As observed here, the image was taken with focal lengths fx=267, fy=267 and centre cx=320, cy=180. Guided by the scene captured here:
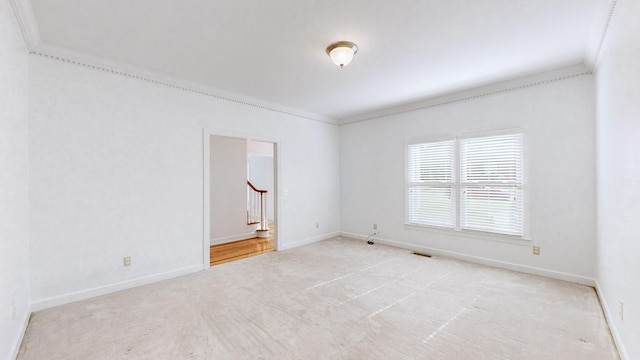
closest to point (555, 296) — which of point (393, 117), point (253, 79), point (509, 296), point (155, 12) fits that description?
point (509, 296)

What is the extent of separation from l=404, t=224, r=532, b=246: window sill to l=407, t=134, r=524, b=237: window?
58mm

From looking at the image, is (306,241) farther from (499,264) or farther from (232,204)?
(499,264)

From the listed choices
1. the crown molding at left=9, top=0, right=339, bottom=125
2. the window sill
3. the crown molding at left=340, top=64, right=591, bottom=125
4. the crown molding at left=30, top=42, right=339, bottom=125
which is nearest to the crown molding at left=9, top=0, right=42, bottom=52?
the crown molding at left=9, top=0, right=339, bottom=125

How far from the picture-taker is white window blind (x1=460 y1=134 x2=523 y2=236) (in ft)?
12.5

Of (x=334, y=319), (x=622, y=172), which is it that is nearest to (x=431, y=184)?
(x=622, y=172)

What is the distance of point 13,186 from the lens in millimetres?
2154

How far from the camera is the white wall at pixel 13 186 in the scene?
186cm

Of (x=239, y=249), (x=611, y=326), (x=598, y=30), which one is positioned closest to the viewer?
(x=611, y=326)

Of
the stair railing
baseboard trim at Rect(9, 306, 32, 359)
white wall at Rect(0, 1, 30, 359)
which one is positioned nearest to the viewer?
white wall at Rect(0, 1, 30, 359)

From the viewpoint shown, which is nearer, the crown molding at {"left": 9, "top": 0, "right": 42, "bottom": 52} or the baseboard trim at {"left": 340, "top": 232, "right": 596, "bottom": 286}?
the crown molding at {"left": 9, "top": 0, "right": 42, "bottom": 52}

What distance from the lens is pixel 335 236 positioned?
6098 mm

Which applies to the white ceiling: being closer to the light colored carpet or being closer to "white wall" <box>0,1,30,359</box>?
"white wall" <box>0,1,30,359</box>

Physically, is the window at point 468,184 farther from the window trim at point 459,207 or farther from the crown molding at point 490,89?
the crown molding at point 490,89

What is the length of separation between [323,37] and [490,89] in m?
2.87
